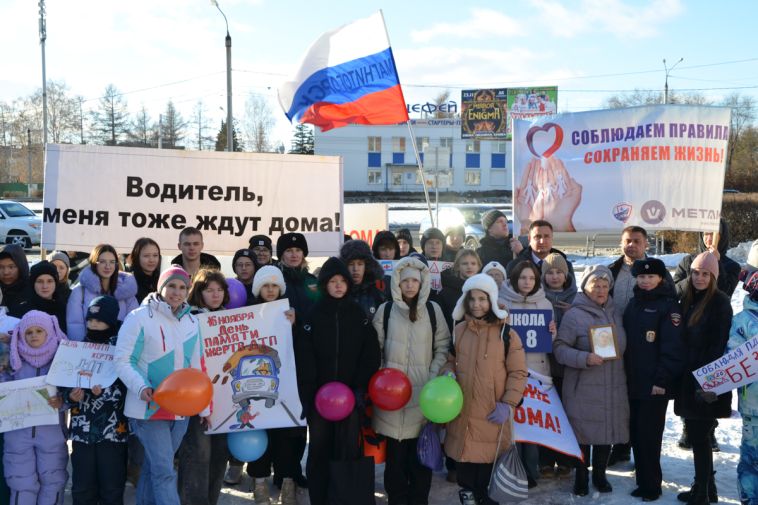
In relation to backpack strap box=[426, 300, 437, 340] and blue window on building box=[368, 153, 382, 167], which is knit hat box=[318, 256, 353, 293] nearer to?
backpack strap box=[426, 300, 437, 340]

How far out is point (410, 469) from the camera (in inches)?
202

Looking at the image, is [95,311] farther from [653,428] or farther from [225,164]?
[653,428]

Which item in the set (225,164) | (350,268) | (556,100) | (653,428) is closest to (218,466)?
(350,268)

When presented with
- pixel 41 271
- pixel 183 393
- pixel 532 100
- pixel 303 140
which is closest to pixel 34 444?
pixel 183 393

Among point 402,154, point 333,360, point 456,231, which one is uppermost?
point 402,154

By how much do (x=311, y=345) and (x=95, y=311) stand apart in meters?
1.54

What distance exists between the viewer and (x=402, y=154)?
6838cm

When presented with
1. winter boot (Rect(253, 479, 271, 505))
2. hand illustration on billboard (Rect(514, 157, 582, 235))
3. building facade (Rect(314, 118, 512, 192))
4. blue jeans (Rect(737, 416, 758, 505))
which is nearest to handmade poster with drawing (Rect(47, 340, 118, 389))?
winter boot (Rect(253, 479, 271, 505))

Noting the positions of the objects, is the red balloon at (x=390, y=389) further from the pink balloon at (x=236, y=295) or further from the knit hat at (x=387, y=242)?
the knit hat at (x=387, y=242)

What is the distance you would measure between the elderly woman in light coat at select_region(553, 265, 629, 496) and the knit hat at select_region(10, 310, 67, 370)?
3.76m

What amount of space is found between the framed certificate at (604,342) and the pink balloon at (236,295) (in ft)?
9.04

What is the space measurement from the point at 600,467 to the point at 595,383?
68cm

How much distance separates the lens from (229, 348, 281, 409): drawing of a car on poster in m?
5.07

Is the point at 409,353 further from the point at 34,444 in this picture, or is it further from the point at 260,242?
the point at 34,444
